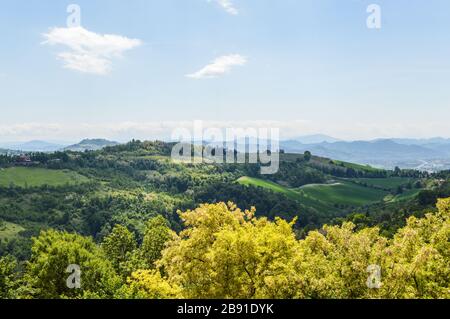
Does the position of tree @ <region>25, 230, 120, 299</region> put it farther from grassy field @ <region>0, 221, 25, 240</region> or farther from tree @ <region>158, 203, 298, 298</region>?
grassy field @ <region>0, 221, 25, 240</region>

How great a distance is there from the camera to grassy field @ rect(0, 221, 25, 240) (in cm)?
18512

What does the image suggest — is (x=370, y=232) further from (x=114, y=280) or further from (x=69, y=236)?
(x=69, y=236)

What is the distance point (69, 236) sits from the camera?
63875 mm

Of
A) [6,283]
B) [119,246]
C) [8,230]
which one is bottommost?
[8,230]

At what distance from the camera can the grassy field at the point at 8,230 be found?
7288 inches

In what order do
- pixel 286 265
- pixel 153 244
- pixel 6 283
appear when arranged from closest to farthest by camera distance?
pixel 286 265 < pixel 6 283 < pixel 153 244

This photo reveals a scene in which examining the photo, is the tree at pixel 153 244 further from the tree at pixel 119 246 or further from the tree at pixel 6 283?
the tree at pixel 6 283

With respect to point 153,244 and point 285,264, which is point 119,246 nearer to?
point 153,244

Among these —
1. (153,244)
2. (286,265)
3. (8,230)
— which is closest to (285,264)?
(286,265)

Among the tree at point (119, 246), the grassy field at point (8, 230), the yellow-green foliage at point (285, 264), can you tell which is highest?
the yellow-green foliage at point (285, 264)

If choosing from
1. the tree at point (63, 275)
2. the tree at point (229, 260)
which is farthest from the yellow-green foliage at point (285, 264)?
the tree at point (63, 275)

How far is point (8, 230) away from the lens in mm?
193125
